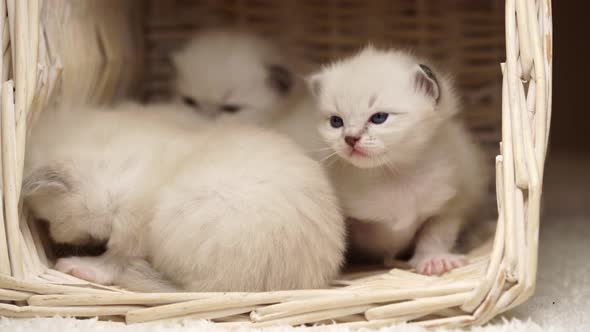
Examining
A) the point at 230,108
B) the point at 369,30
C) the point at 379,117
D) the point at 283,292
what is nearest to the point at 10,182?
the point at 283,292

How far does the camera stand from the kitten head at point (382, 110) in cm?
164

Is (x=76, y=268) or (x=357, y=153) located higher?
(x=357, y=153)

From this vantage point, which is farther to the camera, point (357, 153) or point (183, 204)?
point (357, 153)

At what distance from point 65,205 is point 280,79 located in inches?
40.6

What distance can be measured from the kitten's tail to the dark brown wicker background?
1.15 metres

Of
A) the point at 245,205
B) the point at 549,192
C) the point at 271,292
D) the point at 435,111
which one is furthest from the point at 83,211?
the point at 549,192

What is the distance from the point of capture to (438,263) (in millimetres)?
1719

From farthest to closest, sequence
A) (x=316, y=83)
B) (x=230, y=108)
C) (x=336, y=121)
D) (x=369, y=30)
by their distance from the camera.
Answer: (x=369, y=30), (x=230, y=108), (x=316, y=83), (x=336, y=121)

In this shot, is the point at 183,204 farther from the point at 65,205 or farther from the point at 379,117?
the point at 379,117

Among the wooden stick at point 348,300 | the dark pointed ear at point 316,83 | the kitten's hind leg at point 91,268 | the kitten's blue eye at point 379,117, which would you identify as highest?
the dark pointed ear at point 316,83

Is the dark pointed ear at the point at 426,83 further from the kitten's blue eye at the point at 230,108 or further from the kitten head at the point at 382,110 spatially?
the kitten's blue eye at the point at 230,108

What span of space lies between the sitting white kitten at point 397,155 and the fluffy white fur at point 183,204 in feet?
0.53

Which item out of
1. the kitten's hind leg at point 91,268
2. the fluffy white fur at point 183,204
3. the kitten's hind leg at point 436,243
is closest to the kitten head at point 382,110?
the fluffy white fur at point 183,204

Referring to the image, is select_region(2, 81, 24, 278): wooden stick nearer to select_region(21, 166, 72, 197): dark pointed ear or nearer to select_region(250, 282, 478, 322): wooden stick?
select_region(21, 166, 72, 197): dark pointed ear
